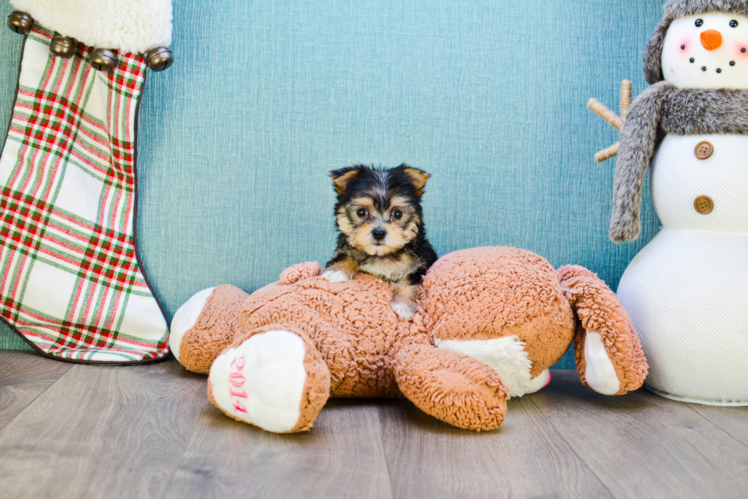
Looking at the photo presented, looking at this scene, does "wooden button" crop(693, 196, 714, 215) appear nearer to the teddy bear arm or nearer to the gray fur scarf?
the gray fur scarf

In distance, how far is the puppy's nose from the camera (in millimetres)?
1422

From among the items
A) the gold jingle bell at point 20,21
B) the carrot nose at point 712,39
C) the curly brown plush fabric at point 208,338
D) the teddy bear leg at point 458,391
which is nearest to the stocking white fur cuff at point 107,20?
the gold jingle bell at point 20,21

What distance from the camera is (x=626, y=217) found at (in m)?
1.49

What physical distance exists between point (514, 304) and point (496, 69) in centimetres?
86

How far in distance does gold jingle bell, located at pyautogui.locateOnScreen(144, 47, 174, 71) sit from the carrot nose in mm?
1449

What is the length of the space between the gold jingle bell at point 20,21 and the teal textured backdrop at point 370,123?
0.19 m

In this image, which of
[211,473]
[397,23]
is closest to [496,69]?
[397,23]

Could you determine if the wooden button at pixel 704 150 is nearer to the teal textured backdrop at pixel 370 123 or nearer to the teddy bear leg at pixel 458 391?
the teal textured backdrop at pixel 370 123

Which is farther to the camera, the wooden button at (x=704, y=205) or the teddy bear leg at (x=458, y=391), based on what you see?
the wooden button at (x=704, y=205)

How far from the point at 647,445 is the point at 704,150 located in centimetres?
76

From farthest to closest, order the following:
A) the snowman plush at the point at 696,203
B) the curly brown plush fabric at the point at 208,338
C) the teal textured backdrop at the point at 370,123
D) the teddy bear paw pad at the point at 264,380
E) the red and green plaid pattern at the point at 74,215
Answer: the teal textured backdrop at the point at 370,123
the red and green plaid pattern at the point at 74,215
the curly brown plush fabric at the point at 208,338
the snowman plush at the point at 696,203
the teddy bear paw pad at the point at 264,380

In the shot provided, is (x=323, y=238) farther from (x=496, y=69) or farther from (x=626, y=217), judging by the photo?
(x=626, y=217)

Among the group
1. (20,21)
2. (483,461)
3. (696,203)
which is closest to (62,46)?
(20,21)

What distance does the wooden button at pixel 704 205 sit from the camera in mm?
1470
